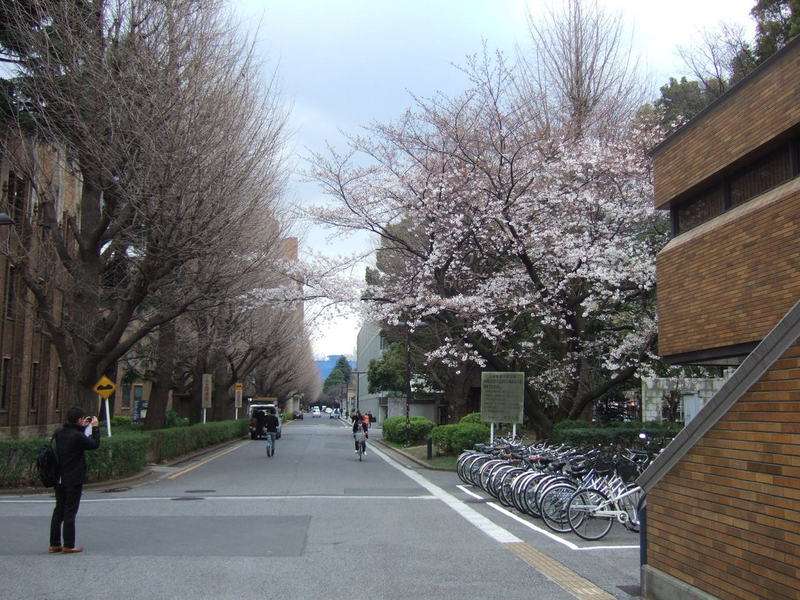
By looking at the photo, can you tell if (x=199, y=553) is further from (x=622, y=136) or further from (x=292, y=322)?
(x=292, y=322)

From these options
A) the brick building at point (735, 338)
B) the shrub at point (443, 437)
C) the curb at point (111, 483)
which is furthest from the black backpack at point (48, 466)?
the shrub at point (443, 437)

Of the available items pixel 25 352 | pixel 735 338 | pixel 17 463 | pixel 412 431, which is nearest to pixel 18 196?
pixel 25 352

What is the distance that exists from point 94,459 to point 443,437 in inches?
483

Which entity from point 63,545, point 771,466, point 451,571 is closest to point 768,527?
point 771,466

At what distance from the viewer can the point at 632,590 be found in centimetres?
735

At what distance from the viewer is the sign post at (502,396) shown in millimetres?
19750

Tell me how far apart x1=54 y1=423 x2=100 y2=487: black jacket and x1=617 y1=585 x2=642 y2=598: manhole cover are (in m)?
6.00

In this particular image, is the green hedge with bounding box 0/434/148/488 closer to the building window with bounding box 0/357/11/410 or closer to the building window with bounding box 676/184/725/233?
the building window with bounding box 0/357/11/410

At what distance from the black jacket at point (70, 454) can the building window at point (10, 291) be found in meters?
21.0

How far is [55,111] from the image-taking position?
1719cm

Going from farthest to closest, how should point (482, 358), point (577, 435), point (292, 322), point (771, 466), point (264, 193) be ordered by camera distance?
point (292, 322) < point (482, 358) < point (264, 193) < point (577, 435) < point (771, 466)

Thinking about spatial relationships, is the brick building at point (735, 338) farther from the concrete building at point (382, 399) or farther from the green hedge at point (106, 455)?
the concrete building at point (382, 399)

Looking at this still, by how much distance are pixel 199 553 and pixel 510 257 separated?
47.9 ft

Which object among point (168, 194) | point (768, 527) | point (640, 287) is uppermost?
point (168, 194)
